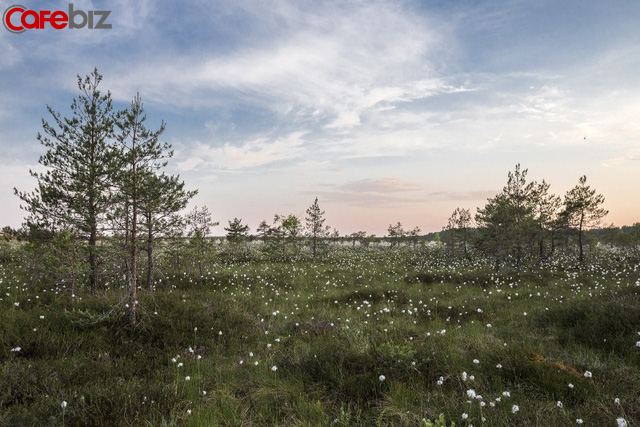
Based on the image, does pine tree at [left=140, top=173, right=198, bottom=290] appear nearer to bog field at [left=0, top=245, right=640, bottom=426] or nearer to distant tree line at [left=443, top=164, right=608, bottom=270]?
bog field at [left=0, top=245, right=640, bottom=426]

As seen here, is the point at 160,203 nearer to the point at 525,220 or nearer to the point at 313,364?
the point at 313,364

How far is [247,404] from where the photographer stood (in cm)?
458

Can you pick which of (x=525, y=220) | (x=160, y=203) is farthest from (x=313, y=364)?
(x=525, y=220)

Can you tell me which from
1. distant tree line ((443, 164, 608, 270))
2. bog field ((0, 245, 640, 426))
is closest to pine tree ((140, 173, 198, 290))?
bog field ((0, 245, 640, 426))

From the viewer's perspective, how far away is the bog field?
4129mm

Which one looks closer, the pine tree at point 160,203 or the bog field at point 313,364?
the bog field at point 313,364

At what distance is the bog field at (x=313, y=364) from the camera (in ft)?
13.5

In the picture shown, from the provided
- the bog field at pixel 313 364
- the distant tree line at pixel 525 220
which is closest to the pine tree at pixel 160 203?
the bog field at pixel 313 364

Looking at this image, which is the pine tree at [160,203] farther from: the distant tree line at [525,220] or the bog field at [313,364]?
the distant tree line at [525,220]

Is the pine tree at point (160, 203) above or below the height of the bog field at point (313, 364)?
above

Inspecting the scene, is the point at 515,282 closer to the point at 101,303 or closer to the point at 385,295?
the point at 385,295

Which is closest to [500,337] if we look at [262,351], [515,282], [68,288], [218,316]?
[262,351]

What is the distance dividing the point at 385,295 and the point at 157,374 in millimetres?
8831

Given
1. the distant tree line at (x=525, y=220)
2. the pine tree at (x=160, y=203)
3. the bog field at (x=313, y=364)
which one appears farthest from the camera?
the distant tree line at (x=525, y=220)
